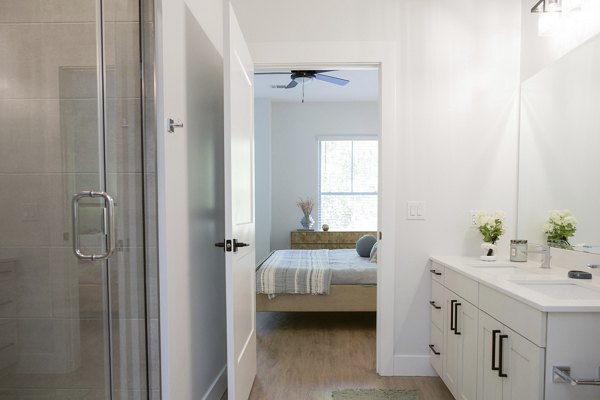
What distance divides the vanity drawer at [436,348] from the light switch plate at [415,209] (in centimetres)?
73

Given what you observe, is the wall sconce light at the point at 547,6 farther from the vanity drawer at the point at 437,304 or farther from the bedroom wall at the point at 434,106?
the vanity drawer at the point at 437,304

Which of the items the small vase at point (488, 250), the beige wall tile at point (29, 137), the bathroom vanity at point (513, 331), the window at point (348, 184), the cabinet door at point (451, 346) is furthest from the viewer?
the window at point (348, 184)

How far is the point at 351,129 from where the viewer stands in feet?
20.7

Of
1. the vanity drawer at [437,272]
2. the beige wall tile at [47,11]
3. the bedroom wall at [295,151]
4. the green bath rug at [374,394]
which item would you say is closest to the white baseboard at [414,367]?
the green bath rug at [374,394]

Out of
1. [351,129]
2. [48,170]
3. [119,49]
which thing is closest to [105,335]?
[48,170]

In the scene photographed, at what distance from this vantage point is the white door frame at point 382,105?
2.52 meters

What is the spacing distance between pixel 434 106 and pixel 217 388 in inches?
89.1

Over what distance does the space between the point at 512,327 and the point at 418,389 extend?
114cm

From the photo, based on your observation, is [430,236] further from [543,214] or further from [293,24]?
[293,24]

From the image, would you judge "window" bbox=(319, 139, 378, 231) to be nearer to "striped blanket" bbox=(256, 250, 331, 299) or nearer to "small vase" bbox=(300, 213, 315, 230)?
"small vase" bbox=(300, 213, 315, 230)

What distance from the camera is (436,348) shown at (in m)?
2.44

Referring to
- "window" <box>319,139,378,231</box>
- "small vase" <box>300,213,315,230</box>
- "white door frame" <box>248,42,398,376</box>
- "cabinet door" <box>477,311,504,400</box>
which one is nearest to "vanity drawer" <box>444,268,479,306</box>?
"cabinet door" <box>477,311,504,400</box>

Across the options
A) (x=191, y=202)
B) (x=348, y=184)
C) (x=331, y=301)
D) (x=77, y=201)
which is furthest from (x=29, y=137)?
(x=348, y=184)

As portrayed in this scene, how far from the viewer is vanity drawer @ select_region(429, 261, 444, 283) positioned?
2.36 m
